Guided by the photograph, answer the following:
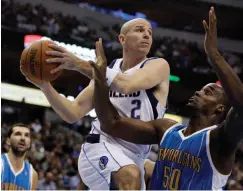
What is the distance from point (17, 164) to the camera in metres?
6.66

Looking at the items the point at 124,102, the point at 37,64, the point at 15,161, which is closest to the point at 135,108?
the point at 124,102

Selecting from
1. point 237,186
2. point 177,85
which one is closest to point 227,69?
point 237,186

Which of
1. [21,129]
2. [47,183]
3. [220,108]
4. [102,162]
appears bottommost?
[47,183]

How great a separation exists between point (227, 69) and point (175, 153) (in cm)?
78

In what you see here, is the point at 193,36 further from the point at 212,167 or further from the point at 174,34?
the point at 212,167

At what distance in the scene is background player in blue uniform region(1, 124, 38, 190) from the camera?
6309 millimetres

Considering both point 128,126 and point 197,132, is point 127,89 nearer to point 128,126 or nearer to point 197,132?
point 128,126

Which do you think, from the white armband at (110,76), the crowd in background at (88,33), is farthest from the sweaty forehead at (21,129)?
the crowd in background at (88,33)

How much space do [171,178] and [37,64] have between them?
4.03 feet

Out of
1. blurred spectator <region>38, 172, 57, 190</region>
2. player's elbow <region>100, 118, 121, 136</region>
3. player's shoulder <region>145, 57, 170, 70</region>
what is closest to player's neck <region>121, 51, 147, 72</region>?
player's shoulder <region>145, 57, 170, 70</region>

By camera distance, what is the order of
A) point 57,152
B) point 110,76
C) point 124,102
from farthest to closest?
point 57,152, point 124,102, point 110,76

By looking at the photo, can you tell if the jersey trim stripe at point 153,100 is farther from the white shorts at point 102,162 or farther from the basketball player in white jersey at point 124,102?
the white shorts at point 102,162

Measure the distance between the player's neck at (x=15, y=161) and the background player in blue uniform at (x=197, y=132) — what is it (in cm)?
316

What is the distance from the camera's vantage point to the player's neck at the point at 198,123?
11.5 feet
